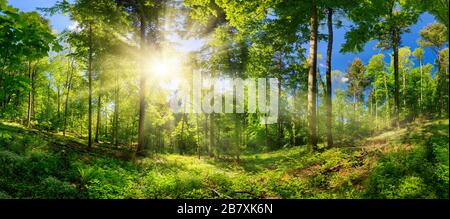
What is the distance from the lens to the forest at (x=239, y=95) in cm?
645

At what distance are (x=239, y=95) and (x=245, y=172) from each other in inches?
233

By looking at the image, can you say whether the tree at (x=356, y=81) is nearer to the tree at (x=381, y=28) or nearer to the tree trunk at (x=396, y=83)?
the tree at (x=381, y=28)

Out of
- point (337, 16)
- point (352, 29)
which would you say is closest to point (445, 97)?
point (352, 29)

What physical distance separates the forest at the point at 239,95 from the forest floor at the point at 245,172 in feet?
0.12

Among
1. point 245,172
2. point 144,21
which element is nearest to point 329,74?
point 245,172

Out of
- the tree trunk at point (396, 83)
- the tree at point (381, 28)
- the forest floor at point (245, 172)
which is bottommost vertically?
the forest floor at point (245, 172)

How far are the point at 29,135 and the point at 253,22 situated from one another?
24.0 ft

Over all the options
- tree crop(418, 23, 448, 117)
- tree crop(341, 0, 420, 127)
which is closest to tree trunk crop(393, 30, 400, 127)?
tree crop(341, 0, 420, 127)

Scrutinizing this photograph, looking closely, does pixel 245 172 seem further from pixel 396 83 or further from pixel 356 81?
pixel 396 83

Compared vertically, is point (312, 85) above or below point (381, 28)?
below

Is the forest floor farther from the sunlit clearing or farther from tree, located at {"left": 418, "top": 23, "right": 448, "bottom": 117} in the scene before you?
the sunlit clearing

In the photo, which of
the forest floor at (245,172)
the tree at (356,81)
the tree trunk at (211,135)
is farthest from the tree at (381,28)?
the tree trunk at (211,135)

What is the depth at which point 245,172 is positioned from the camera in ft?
29.0

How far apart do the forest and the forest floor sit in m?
0.04
